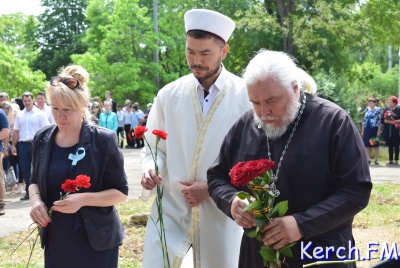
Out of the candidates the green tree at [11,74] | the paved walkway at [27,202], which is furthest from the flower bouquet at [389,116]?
the green tree at [11,74]

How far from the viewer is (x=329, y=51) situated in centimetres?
2689

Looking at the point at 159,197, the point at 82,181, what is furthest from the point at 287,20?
the point at 82,181

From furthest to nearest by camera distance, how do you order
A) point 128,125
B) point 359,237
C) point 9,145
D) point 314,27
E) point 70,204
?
point 128,125, point 314,27, point 9,145, point 359,237, point 70,204

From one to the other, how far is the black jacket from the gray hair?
1208 millimetres

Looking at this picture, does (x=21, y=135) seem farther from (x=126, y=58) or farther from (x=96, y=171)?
(x=126, y=58)

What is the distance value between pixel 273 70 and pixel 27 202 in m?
10.5

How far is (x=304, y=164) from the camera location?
330cm

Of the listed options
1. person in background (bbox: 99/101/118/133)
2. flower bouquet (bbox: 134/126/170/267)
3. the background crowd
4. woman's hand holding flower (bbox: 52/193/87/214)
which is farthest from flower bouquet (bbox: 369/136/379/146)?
woman's hand holding flower (bbox: 52/193/87/214)

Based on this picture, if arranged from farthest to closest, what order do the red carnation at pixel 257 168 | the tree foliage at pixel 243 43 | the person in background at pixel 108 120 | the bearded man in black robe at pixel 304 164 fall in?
the tree foliage at pixel 243 43 < the person in background at pixel 108 120 < the bearded man in black robe at pixel 304 164 < the red carnation at pixel 257 168

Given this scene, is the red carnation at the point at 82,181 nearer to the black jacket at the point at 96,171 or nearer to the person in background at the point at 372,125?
the black jacket at the point at 96,171

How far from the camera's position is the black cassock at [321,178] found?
3.15 m

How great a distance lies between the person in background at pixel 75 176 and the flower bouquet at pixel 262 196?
1.34 meters

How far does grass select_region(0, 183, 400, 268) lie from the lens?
26.0 feet

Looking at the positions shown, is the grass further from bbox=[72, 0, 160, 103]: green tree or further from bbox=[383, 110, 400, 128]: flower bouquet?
bbox=[72, 0, 160, 103]: green tree
